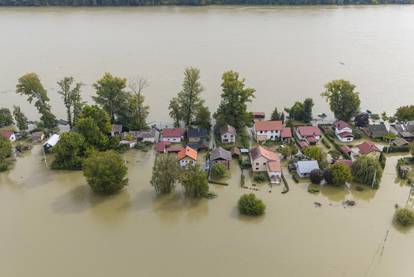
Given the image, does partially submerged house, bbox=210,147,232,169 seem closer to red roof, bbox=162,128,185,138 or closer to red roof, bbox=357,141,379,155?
red roof, bbox=162,128,185,138

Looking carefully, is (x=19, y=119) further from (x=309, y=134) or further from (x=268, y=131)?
(x=309, y=134)

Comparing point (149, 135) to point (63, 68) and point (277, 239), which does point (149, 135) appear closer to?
point (277, 239)

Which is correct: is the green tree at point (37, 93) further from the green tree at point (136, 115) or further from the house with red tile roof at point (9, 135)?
the green tree at point (136, 115)

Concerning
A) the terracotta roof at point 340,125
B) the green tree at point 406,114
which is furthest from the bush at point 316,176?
the green tree at point 406,114

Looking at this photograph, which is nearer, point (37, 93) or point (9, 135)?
point (9, 135)

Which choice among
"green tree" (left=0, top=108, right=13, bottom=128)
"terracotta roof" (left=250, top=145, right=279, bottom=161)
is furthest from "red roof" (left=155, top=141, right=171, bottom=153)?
"green tree" (left=0, top=108, right=13, bottom=128)

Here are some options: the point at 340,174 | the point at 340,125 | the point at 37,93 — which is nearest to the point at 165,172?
the point at 340,174
